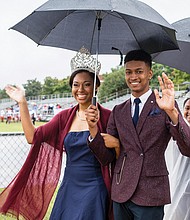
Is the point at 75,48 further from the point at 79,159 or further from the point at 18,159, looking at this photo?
the point at 18,159

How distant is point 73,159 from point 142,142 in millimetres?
718

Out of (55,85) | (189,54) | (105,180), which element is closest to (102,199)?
(105,180)

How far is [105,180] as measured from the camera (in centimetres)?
309

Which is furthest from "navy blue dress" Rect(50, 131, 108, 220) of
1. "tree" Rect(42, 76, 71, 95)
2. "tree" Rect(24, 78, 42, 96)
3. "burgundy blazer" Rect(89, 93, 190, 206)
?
"tree" Rect(24, 78, 42, 96)

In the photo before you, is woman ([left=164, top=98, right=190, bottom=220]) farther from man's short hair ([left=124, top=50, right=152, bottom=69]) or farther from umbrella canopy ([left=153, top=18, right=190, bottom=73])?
man's short hair ([left=124, top=50, right=152, bottom=69])

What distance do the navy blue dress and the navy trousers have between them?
0.32m

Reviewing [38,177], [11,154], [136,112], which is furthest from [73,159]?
[11,154]

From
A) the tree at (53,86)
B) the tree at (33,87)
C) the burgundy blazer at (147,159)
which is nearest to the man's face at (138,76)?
the burgundy blazer at (147,159)

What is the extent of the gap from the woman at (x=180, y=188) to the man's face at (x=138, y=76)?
1.09 metres

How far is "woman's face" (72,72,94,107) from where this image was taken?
3.12 m

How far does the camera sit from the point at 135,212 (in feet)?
8.71

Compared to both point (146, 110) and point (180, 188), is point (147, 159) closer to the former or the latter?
point (146, 110)

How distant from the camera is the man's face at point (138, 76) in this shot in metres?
2.76

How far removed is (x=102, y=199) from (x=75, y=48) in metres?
1.51
